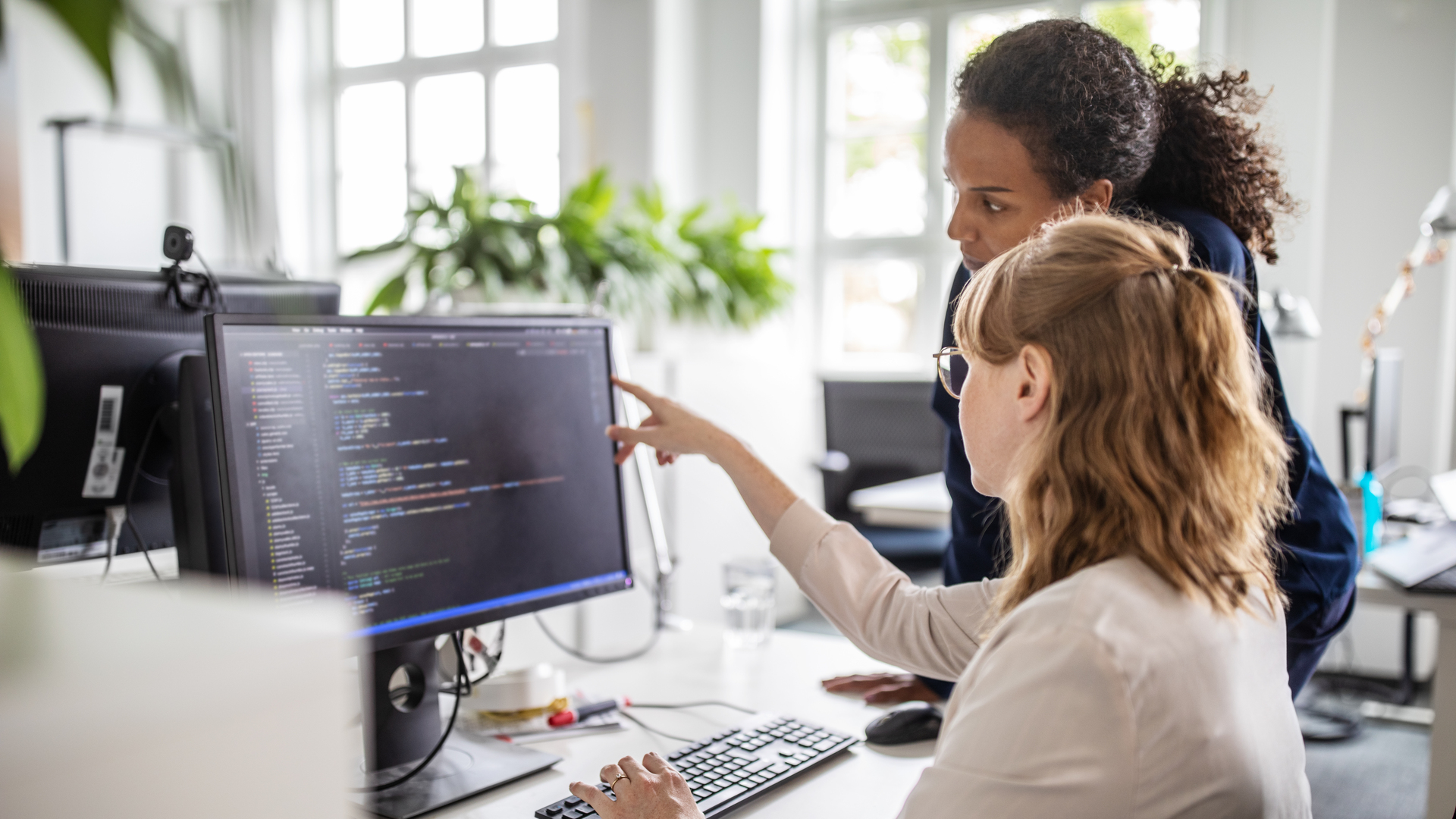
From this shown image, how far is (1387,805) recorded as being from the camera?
8.52ft

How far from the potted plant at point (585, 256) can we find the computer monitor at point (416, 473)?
6.93 ft

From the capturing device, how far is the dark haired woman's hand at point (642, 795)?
88 cm

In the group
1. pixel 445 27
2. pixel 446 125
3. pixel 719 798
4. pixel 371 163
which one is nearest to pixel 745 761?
pixel 719 798

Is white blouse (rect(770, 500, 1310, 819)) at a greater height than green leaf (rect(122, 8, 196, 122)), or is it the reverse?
green leaf (rect(122, 8, 196, 122))

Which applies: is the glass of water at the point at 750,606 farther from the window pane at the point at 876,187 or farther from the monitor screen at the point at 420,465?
the window pane at the point at 876,187

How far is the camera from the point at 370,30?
5.50 metres

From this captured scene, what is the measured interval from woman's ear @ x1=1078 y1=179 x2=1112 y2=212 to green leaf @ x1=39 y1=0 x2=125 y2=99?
105 centimetres

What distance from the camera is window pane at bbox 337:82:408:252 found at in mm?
5496

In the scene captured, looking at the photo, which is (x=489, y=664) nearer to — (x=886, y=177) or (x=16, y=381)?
(x=16, y=381)

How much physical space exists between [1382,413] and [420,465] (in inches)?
95.1

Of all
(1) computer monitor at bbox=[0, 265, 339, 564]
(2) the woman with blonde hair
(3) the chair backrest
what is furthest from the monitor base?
(3) the chair backrest

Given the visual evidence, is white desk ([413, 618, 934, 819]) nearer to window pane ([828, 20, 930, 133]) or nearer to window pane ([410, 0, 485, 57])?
window pane ([828, 20, 930, 133])

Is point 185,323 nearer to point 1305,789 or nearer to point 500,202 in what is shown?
point 1305,789

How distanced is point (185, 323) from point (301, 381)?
0.33m
